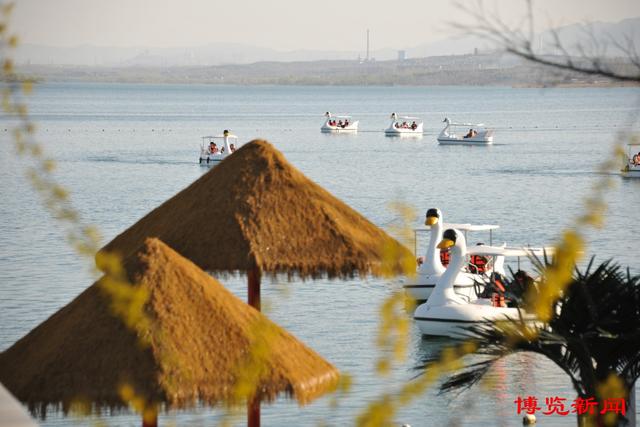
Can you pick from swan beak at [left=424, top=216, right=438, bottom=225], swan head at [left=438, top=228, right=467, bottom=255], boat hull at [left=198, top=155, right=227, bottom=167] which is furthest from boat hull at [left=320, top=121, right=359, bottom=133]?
swan head at [left=438, top=228, right=467, bottom=255]

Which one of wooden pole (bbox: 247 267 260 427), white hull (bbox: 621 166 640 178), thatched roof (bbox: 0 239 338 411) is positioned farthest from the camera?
white hull (bbox: 621 166 640 178)

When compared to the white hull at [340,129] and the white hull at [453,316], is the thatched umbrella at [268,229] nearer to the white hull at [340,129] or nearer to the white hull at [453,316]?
the white hull at [453,316]

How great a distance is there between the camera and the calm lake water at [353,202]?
17.9 meters

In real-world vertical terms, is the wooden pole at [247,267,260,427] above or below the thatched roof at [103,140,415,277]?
below

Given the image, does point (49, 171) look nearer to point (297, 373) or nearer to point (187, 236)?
point (297, 373)

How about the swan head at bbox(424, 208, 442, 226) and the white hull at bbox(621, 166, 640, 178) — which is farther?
the white hull at bbox(621, 166, 640, 178)

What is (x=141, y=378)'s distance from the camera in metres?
7.37

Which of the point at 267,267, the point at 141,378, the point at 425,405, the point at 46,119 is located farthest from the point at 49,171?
the point at 46,119

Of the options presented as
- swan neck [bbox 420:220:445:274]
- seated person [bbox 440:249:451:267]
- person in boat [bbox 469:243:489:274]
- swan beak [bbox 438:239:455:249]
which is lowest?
seated person [bbox 440:249:451:267]

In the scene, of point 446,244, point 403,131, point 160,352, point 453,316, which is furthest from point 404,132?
point 160,352

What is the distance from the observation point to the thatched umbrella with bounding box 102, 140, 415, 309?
34.2 feet

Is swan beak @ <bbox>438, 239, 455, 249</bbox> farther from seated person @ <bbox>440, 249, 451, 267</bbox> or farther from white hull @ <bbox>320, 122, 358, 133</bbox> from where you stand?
white hull @ <bbox>320, 122, 358, 133</bbox>

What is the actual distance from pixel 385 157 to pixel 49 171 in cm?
6956

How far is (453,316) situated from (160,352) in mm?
13944
